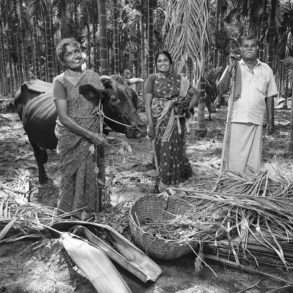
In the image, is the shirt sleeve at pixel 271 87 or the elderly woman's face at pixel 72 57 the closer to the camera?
the elderly woman's face at pixel 72 57

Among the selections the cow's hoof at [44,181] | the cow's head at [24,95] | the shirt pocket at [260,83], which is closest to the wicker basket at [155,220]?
the shirt pocket at [260,83]

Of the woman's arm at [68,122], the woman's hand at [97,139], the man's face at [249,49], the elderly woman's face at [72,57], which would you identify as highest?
the man's face at [249,49]

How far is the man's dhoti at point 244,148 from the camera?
394 centimetres

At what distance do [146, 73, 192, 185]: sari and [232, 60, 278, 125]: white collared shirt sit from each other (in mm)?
711

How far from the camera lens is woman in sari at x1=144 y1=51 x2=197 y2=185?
4.15 metres

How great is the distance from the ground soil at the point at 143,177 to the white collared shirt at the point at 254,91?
0.86 meters

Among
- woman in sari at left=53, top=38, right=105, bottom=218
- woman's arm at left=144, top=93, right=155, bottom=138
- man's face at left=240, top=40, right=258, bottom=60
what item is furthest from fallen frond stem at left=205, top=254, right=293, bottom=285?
man's face at left=240, top=40, right=258, bottom=60

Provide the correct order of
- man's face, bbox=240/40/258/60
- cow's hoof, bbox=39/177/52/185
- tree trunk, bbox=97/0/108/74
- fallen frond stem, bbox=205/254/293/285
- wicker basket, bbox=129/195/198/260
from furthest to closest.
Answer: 1. tree trunk, bbox=97/0/108/74
2. cow's hoof, bbox=39/177/52/185
3. man's face, bbox=240/40/258/60
4. wicker basket, bbox=129/195/198/260
5. fallen frond stem, bbox=205/254/293/285

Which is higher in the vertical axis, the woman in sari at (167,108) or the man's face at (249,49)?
the man's face at (249,49)

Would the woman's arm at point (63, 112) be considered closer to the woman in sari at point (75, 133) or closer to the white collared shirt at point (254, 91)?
the woman in sari at point (75, 133)

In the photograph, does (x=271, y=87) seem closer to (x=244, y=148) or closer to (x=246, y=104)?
(x=246, y=104)

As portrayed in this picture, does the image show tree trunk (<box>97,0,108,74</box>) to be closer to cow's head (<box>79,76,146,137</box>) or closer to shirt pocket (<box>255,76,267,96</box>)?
cow's head (<box>79,76,146,137</box>)

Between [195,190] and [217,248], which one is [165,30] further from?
[217,248]

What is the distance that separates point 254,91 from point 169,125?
42.9 inches
